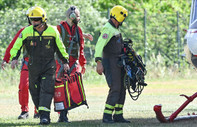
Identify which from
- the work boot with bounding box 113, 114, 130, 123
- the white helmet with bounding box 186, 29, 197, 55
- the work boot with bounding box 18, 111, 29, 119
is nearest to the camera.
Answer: the white helmet with bounding box 186, 29, 197, 55

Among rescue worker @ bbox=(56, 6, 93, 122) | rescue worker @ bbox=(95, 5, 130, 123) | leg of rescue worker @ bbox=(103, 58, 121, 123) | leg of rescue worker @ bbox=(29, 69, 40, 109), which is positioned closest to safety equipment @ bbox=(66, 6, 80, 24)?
rescue worker @ bbox=(56, 6, 93, 122)

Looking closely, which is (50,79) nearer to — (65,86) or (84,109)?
(65,86)

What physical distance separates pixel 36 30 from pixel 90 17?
13911mm

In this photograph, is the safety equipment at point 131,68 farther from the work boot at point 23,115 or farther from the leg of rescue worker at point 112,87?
the work boot at point 23,115

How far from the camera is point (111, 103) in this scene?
29.8ft

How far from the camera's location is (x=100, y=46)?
895cm

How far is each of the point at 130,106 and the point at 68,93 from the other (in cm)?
382

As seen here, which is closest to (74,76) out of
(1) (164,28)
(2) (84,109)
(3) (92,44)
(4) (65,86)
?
(4) (65,86)

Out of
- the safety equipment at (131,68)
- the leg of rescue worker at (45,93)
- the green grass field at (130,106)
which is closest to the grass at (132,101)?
the green grass field at (130,106)

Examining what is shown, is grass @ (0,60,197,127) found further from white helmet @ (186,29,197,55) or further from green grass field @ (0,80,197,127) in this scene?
white helmet @ (186,29,197,55)

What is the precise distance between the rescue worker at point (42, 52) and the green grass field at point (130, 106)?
45 cm

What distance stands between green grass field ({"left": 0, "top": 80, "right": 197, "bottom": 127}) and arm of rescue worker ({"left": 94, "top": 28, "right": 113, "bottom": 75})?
2.84 feet

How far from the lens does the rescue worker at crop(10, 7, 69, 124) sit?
8.88 metres

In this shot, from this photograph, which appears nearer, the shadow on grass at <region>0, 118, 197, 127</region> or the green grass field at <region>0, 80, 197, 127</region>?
the shadow on grass at <region>0, 118, 197, 127</region>
